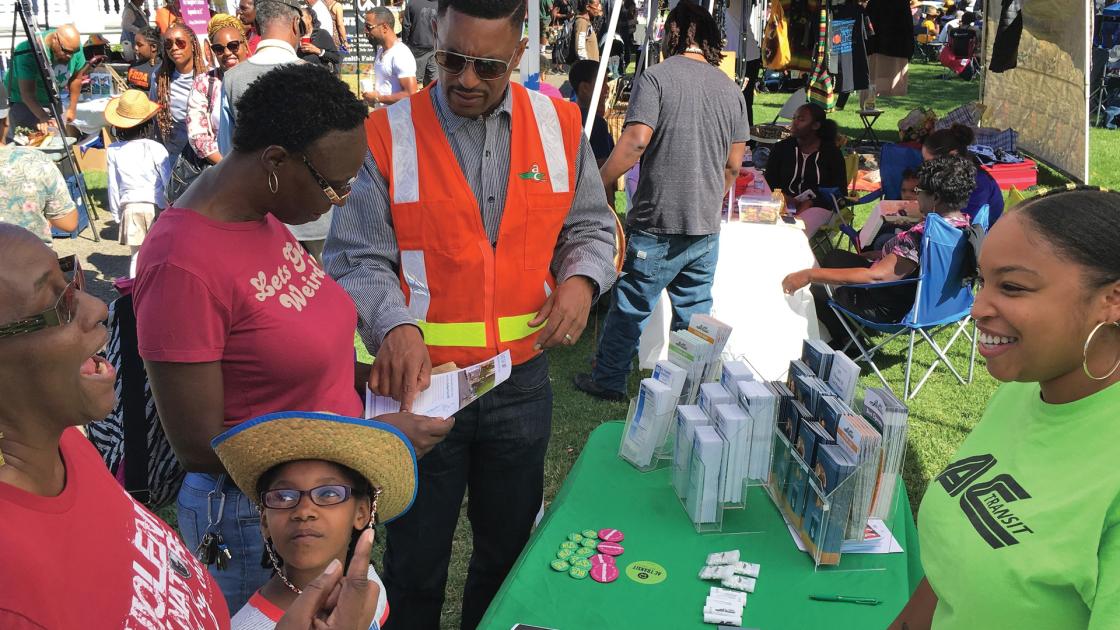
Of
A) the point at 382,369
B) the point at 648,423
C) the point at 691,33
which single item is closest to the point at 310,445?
the point at 382,369

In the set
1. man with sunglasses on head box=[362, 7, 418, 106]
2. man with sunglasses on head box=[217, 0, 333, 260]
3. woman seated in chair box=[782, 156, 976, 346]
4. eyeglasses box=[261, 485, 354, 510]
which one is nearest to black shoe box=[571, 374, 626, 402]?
woman seated in chair box=[782, 156, 976, 346]

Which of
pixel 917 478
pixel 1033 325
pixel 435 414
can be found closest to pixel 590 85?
pixel 917 478

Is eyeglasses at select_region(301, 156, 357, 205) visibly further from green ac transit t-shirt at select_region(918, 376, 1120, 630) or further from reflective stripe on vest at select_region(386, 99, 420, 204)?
green ac transit t-shirt at select_region(918, 376, 1120, 630)

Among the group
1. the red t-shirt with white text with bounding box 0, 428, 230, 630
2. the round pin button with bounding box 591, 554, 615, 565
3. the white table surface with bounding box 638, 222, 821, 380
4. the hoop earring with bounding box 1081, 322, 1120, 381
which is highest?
the hoop earring with bounding box 1081, 322, 1120, 381

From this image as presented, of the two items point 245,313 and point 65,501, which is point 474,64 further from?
point 65,501

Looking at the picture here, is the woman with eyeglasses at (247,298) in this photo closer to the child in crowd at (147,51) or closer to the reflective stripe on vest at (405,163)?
the reflective stripe on vest at (405,163)

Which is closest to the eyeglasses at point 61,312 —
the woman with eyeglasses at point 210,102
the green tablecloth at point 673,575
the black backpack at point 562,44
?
the green tablecloth at point 673,575

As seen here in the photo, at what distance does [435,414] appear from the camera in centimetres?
209

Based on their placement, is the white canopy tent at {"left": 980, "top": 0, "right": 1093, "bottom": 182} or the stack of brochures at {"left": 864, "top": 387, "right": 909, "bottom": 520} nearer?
the stack of brochures at {"left": 864, "top": 387, "right": 909, "bottom": 520}

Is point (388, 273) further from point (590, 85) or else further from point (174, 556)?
point (590, 85)

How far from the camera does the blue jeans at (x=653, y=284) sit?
4.64 metres

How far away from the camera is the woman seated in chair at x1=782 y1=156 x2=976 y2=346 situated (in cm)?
472

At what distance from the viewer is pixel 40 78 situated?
9375 mm

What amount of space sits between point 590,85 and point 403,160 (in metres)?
4.45
